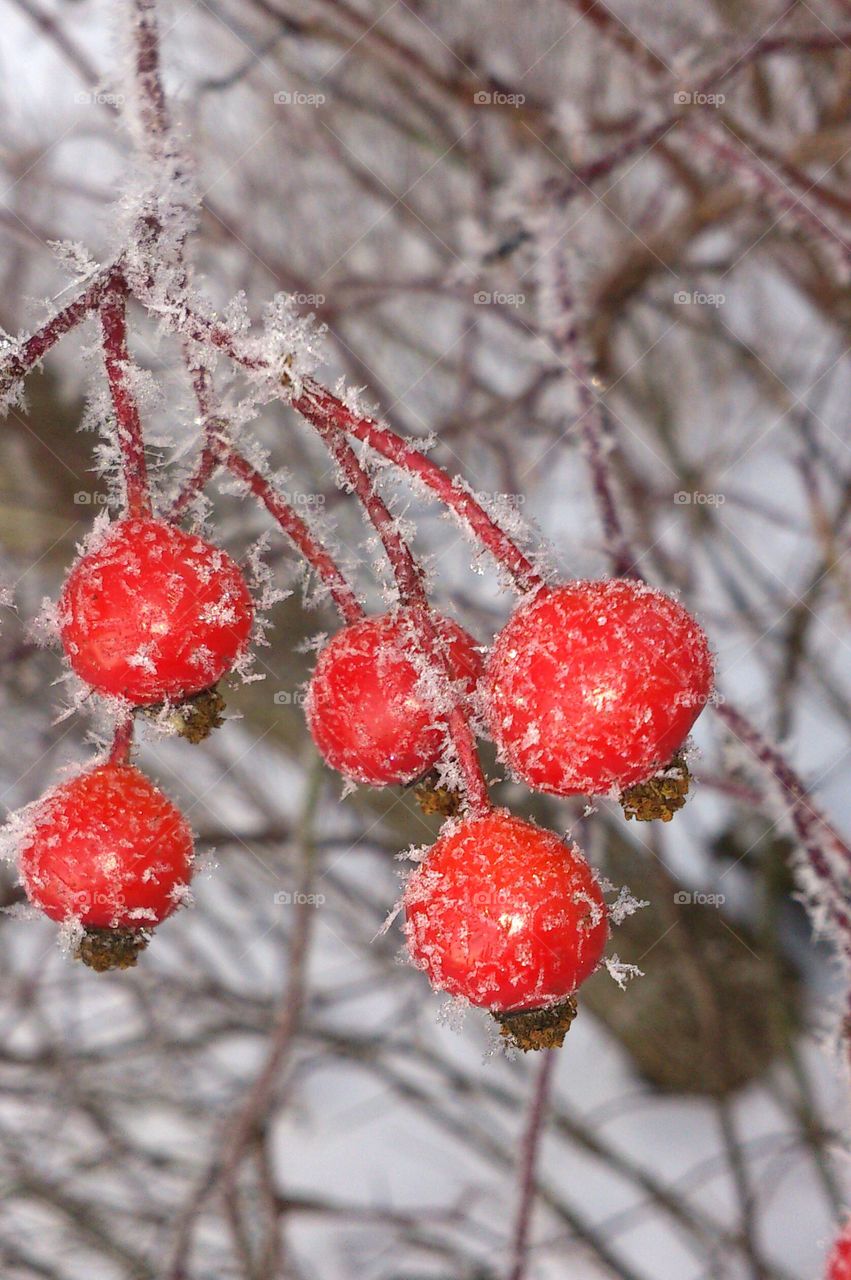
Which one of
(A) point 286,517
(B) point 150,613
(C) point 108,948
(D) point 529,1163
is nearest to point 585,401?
(A) point 286,517

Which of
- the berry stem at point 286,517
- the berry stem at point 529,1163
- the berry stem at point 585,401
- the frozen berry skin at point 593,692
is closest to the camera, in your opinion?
the frozen berry skin at point 593,692

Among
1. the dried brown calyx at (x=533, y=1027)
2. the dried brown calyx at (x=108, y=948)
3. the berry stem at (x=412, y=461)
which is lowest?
the dried brown calyx at (x=533, y=1027)

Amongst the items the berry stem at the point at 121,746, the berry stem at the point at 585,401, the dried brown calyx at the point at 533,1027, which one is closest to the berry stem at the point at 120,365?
the berry stem at the point at 121,746

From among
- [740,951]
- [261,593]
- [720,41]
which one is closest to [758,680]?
[740,951]

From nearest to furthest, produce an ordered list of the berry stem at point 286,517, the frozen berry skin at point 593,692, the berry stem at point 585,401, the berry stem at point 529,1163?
1. the frozen berry skin at point 593,692
2. the berry stem at point 286,517
3. the berry stem at point 585,401
4. the berry stem at point 529,1163

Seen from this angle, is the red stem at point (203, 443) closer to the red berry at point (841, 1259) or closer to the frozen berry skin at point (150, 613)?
the frozen berry skin at point (150, 613)

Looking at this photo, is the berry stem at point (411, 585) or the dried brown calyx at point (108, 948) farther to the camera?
the dried brown calyx at point (108, 948)

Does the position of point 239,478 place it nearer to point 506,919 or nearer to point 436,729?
point 436,729
